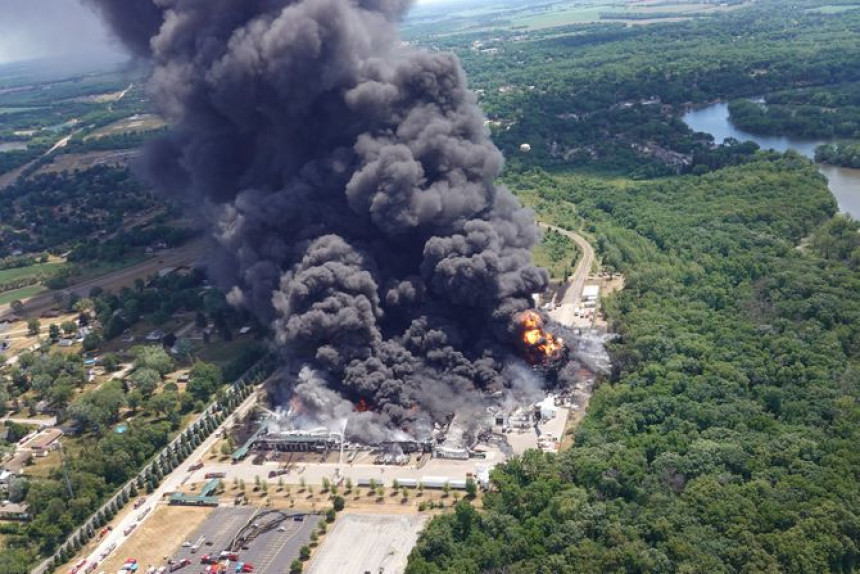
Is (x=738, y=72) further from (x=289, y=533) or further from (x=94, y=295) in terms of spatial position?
(x=289, y=533)

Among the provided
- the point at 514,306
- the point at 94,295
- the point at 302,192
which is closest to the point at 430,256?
the point at 514,306

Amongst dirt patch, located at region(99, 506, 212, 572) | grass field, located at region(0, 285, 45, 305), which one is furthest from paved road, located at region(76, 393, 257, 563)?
grass field, located at region(0, 285, 45, 305)

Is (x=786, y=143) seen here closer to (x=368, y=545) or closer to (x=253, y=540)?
(x=368, y=545)

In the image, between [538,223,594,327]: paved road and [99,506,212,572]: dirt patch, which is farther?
→ [538,223,594,327]: paved road

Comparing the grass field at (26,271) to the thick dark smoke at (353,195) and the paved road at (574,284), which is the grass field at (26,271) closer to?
the thick dark smoke at (353,195)

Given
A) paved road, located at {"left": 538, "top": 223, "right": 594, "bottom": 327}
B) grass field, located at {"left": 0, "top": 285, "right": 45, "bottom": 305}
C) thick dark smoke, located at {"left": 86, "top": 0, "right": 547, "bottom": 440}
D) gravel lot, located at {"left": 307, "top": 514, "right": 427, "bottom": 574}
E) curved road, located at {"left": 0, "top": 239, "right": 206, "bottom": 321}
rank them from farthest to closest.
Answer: grass field, located at {"left": 0, "top": 285, "right": 45, "bottom": 305} → curved road, located at {"left": 0, "top": 239, "right": 206, "bottom": 321} → paved road, located at {"left": 538, "top": 223, "right": 594, "bottom": 327} → thick dark smoke, located at {"left": 86, "top": 0, "right": 547, "bottom": 440} → gravel lot, located at {"left": 307, "top": 514, "right": 427, "bottom": 574}

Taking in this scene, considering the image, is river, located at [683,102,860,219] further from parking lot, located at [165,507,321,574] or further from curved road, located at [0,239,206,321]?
curved road, located at [0,239,206,321]
